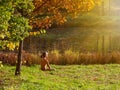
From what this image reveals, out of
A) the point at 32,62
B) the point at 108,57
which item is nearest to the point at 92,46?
the point at 108,57

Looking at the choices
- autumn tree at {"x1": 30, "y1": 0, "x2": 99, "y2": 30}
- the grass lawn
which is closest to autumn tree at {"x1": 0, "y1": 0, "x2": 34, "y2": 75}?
the grass lawn

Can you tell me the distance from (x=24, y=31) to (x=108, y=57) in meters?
7.64

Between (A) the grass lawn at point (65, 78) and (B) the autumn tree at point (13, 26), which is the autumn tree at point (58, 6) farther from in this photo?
(A) the grass lawn at point (65, 78)

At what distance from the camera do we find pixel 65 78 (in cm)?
1405

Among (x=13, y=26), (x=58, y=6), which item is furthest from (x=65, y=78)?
(x=13, y=26)

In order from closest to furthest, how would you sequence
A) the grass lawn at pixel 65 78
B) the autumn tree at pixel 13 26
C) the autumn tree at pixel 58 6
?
the autumn tree at pixel 13 26
the grass lawn at pixel 65 78
the autumn tree at pixel 58 6

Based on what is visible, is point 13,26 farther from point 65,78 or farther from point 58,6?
point 65,78

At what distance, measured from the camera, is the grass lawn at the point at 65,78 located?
12.3 metres

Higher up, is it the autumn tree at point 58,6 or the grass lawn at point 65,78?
the autumn tree at point 58,6

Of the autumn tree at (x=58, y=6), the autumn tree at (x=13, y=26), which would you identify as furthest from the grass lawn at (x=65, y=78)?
the autumn tree at (x=58, y=6)

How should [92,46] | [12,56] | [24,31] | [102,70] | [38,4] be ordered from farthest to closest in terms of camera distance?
[92,46], [12,56], [102,70], [38,4], [24,31]

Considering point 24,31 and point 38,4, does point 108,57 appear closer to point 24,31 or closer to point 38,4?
point 38,4

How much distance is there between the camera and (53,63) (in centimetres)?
1833

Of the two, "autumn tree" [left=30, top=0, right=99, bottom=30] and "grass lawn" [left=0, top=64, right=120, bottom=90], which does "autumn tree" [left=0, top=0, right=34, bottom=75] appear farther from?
"autumn tree" [left=30, top=0, right=99, bottom=30]
